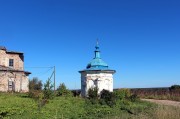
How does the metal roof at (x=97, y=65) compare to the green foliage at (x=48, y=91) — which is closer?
the green foliage at (x=48, y=91)

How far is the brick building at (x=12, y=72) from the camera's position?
4431 cm

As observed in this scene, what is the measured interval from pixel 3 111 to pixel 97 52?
59.0ft

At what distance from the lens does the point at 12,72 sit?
45406mm

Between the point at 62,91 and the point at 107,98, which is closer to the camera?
the point at 107,98

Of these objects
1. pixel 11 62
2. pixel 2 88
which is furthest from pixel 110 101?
pixel 11 62

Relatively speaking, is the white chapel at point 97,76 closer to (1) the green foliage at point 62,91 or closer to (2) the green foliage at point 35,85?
(1) the green foliage at point 62,91

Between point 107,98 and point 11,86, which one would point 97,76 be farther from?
point 11,86

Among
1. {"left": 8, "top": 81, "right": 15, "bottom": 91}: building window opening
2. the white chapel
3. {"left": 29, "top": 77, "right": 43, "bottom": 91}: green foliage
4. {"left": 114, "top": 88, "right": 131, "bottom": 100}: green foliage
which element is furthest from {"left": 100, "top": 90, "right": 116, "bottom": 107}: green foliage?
{"left": 8, "top": 81, "right": 15, "bottom": 91}: building window opening

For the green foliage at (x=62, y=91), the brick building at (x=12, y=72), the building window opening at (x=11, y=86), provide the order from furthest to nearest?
the building window opening at (x=11, y=86) → the brick building at (x=12, y=72) → the green foliage at (x=62, y=91)

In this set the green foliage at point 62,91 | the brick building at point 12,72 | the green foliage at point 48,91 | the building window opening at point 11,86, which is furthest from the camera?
the building window opening at point 11,86

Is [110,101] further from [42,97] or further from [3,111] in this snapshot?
[3,111]

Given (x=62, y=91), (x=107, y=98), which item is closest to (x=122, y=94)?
(x=107, y=98)

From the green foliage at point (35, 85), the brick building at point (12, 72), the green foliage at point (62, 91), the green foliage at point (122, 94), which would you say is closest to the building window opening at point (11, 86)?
the brick building at point (12, 72)

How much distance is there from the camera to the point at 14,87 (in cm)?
4562
